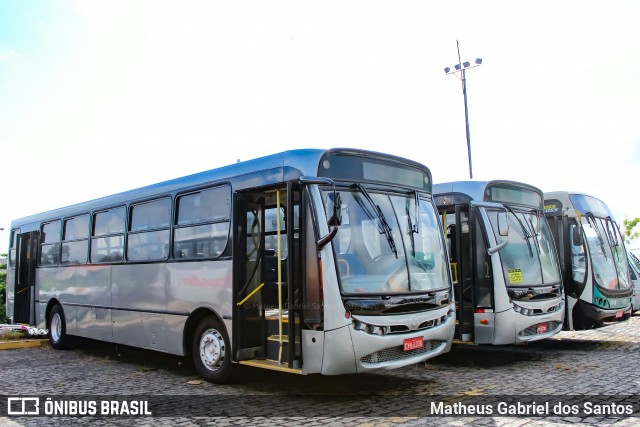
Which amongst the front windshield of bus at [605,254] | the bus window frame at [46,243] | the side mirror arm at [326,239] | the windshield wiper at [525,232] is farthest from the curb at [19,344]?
the front windshield of bus at [605,254]

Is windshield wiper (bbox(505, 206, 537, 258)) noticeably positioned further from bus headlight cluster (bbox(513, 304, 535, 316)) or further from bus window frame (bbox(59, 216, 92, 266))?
bus window frame (bbox(59, 216, 92, 266))

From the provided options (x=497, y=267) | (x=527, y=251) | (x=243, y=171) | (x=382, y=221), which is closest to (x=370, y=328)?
(x=382, y=221)

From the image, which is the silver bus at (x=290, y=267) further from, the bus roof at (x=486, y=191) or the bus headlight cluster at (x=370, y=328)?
the bus roof at (x=486, y=191)

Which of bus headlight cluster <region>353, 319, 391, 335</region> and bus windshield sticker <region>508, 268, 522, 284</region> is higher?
bus windshield sticker <region>508, 268, 522, 284</region>

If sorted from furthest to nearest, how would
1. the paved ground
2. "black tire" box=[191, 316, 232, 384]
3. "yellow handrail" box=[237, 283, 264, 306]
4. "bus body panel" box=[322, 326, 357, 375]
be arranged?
"black tire" box=[191, 316, 232, 384] < "yellow handrail" box=[237, 283, 264, 306] < "bus body panel" box=[322, 326, 357, 375] < the paved ground

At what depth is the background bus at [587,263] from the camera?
10938 millimetres

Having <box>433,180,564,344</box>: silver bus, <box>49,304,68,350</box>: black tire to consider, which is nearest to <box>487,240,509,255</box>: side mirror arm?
<box>433,180,564,344</box>: silver bus

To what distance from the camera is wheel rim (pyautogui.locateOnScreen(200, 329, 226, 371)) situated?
789 cm

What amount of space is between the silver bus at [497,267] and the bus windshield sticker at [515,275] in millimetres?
18

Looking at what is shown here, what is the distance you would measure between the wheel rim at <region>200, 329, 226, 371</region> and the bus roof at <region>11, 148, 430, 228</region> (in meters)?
2.18

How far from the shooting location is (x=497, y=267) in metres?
9.39


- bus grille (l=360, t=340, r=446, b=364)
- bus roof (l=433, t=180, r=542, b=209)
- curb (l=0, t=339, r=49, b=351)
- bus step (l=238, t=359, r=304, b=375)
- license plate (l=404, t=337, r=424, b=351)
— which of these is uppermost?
bus roof (l=433, t=180, r=542, b=209)

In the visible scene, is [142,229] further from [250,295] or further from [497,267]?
[497,267]

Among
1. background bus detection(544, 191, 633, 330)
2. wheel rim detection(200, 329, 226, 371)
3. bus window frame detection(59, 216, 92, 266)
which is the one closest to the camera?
wheel rim detection(200, 329, 226, 371)
